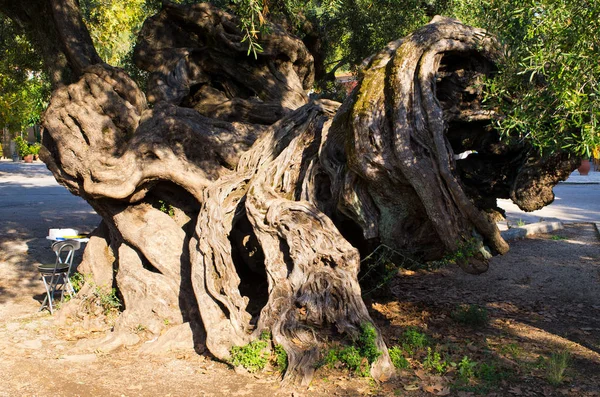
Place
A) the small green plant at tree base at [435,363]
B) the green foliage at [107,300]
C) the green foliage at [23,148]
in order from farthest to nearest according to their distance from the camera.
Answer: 1. the green foliage at [23,148]
2. the green foliage at [107,300]
3. the small green plant at tree base at [435,363]

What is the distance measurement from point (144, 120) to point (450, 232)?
13.9 feet

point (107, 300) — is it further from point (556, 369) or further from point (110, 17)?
point (110, 17)

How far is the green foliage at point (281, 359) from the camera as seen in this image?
19.8 ft

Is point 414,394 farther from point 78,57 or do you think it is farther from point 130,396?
point 78,57

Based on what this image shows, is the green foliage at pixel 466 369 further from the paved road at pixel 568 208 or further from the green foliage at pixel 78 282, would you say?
the paved road at pixel 568 208

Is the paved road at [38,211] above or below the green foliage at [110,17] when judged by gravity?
below

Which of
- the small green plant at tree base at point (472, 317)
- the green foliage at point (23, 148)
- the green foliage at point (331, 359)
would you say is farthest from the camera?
→ the green foliage at point (23, 148)

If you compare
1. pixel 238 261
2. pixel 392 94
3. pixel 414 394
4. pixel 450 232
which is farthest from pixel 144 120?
pixel 414 394

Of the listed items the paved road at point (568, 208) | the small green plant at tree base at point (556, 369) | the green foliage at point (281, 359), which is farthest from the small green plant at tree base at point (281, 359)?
the paved road at point (568, 208)

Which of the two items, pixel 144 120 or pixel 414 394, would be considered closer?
pixel 414 394

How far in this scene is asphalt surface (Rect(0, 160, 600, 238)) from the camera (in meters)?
14.8

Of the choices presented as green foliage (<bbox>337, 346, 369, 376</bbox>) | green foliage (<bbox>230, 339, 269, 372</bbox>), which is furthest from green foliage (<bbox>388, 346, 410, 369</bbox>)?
green foliage (<bbox>230, 339, 269, 372</bbox>)

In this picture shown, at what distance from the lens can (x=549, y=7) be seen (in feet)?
16.4

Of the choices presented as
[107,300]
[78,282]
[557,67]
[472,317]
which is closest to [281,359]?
[472,317]
